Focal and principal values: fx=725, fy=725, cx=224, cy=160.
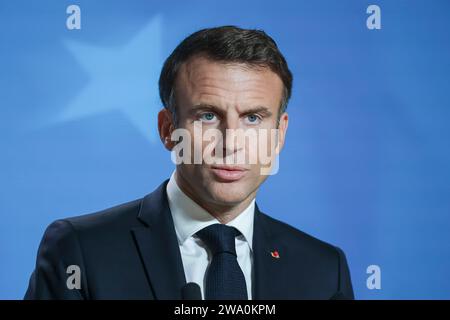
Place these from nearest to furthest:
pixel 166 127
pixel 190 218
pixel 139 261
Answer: pixel 139 261 < pixel 190 218 < pixel 166 127

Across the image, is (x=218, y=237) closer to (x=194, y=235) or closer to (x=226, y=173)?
(x=194, y=235)

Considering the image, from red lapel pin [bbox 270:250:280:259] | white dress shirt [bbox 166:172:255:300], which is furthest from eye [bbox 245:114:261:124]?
red lapel pin [bbox 270:250:280:259]

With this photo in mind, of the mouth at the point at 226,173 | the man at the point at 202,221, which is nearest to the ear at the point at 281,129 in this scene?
the man at the point at 202,221

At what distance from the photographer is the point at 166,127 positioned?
213cm

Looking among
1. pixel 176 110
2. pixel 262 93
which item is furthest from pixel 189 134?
pixel 262 93

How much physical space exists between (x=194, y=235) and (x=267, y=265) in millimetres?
223

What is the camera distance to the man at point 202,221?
Result: 189 centimetres

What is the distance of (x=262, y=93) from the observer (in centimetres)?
200

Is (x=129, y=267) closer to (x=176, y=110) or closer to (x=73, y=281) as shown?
(x=73, y=281)

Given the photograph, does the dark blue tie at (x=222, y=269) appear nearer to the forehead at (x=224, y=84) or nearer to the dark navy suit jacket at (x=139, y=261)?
the dark navy suit jacket at (x=139, y=261)

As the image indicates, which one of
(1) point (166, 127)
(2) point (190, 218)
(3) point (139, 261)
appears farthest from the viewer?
(1) point (166, 127)

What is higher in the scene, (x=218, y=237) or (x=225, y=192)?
(x=225, y=192)

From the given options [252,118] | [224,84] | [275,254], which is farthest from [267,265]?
[224,84]

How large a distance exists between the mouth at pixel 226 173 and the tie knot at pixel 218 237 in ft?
0.52
